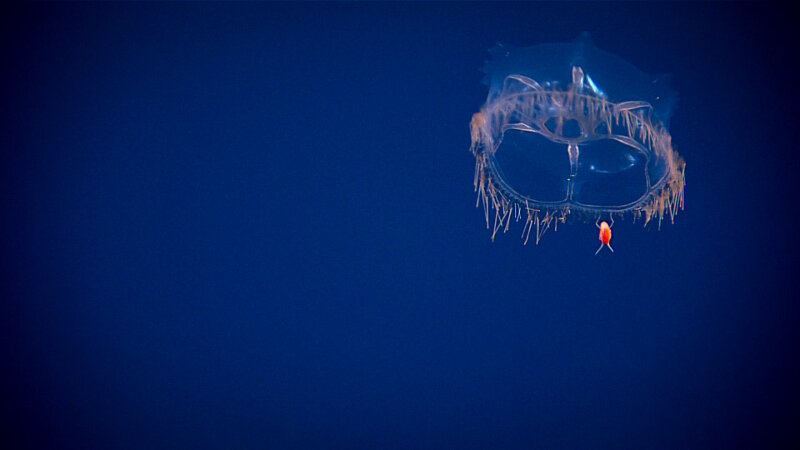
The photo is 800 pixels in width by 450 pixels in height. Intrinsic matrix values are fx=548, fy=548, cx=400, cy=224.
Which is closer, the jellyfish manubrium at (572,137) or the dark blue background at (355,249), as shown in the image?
the jellyfish manubrium at (572,137)

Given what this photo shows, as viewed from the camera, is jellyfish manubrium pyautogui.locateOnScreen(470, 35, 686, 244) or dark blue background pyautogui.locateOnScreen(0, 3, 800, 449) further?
dark blue background pyautogui.locateOnScreen(0, 3, 800, 449)

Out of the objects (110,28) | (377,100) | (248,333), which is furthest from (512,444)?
(110,28)

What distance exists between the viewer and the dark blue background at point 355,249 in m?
3.04

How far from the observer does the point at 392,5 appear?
3.25 metres

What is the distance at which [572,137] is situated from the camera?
2.78 meters

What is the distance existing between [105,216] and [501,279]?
226cm

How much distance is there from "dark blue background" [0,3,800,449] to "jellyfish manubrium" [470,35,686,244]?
1.11 ft

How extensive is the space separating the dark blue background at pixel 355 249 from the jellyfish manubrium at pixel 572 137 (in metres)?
0.34

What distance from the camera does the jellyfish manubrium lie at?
238cm

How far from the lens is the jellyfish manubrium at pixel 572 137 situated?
7.82 ft

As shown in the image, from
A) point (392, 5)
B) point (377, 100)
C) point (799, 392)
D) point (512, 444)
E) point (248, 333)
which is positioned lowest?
point (512, 444)

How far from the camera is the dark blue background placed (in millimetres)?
3035

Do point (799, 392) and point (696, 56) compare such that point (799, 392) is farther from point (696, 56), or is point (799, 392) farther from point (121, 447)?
point (121, 447)

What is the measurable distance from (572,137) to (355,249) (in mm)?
1325
